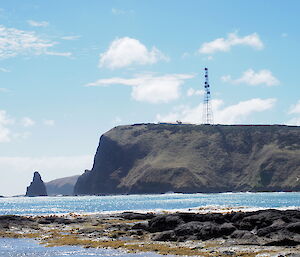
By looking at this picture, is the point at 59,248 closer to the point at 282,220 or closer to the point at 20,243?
the point at 20,243

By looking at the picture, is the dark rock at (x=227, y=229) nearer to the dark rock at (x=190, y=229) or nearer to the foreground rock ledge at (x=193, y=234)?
the foreground rock ledge at (x=193, y=234)

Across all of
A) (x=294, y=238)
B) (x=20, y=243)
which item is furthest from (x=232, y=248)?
(x=20, y=243)

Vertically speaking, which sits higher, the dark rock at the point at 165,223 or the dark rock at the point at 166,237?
the dark rock at the point at 165,223

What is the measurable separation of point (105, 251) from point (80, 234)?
16739mm

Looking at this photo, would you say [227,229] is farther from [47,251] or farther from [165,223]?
[47,251]

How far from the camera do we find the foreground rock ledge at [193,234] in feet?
153

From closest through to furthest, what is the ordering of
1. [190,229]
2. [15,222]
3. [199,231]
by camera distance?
[199,231], [190,229], [15,222]

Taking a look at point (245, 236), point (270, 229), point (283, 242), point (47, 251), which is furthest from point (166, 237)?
point (283, 242)

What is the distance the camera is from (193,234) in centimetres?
5550

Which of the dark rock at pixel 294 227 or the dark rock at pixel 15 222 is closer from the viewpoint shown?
the dark rock at pixel 294 227

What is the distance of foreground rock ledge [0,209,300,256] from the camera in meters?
46.6

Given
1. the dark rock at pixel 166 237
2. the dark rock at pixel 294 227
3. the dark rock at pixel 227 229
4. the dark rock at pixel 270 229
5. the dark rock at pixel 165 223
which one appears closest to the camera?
the dark rock at pixel 294 227

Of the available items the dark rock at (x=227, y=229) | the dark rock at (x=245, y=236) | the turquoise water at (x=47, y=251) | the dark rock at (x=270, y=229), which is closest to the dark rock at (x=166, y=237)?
the dark rock at (x=227, y=229)

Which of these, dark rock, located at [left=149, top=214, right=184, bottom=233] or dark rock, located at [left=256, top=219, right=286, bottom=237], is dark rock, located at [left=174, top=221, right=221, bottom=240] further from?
dark rock, located at [left=149, top=214, right=184, bottom=233]
